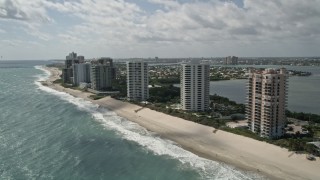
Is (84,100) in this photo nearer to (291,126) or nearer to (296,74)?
(291,126)

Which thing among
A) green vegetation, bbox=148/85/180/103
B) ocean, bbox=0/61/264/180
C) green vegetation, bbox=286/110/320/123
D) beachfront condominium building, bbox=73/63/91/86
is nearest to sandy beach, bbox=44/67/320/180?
ocean, bbox=0/61/264/180

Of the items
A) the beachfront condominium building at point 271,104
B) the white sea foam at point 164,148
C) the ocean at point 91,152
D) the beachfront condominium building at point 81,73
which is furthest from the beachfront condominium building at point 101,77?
the beachfront condominium building at point 271,104

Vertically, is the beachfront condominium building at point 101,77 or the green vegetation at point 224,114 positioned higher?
the beachfront condominium building at point 101,77

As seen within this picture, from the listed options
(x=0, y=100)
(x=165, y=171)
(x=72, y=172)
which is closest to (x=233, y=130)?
(x=165, y=171)

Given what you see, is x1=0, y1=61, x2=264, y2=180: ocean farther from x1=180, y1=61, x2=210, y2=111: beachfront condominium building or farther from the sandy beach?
x1=180, y1=61, x2=210, y2=111: beachfront condominium building

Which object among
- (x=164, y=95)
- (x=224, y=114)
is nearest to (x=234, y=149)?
(x=224, y=114)

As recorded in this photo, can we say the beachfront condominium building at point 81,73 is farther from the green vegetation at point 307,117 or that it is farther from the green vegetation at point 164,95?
the green vegetation at point 307,117

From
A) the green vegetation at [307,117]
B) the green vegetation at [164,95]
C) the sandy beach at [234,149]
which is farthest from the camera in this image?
the green vegetation at [164,95]

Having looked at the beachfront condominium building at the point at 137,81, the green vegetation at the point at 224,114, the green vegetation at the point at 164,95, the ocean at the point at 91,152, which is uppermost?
the beachfront condominium building at the point at 137,81

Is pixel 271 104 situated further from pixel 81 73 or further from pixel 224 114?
pixel 81 73
